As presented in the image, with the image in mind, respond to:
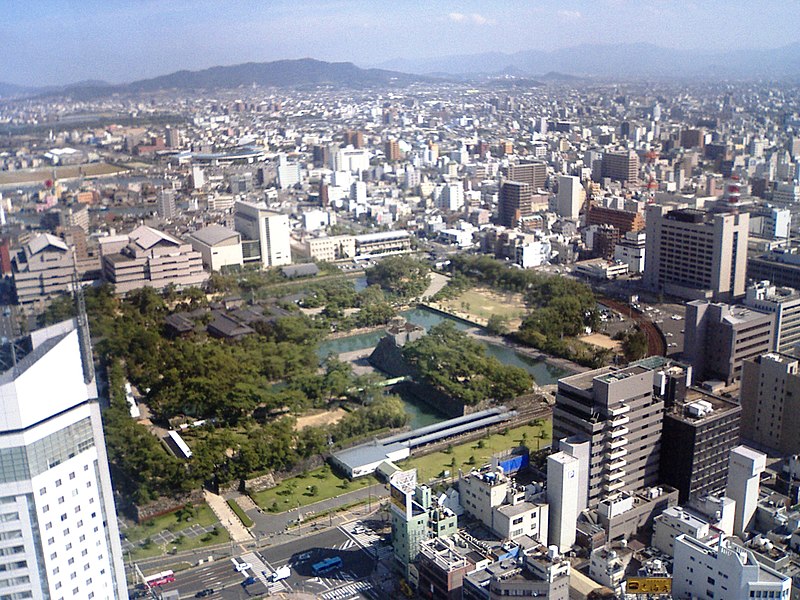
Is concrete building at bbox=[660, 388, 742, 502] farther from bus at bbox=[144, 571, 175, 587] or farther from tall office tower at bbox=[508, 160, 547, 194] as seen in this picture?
tall office tower at bbox=[508, 160, 547, 194]

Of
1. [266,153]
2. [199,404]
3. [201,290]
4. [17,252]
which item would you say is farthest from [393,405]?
[266,153]

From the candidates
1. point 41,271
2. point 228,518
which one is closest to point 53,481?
point 228,518

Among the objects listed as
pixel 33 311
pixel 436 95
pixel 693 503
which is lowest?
pixel 693 503

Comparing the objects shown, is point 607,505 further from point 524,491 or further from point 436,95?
point 436,95

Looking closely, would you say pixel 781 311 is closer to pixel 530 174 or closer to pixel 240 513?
pixel 240 513

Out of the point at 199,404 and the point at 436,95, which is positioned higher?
the point at 436,95

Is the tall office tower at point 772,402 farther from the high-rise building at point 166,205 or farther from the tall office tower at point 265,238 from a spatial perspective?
the high-rise building at point 166,205
